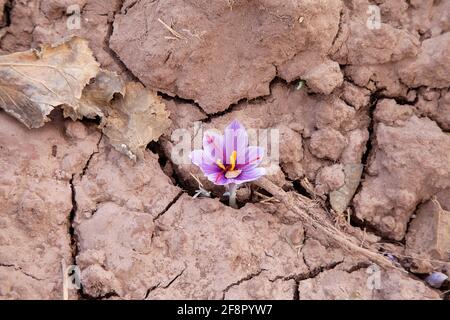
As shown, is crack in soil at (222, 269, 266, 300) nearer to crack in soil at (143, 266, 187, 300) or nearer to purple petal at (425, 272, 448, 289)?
crack in soil at (143, 266, 187, 300)

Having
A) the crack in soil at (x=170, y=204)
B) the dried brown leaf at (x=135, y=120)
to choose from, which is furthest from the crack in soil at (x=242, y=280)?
the dried brown leaf at (x=135, y=120)

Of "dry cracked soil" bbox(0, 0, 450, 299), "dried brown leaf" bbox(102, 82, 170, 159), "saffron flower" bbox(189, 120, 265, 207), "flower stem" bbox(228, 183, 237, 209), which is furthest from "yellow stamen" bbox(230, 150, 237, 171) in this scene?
"dried brown leaf" bbox(102, 82, 170, 159)

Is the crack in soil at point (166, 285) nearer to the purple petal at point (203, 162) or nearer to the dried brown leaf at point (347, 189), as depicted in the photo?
the purple petal at point (203, 162)

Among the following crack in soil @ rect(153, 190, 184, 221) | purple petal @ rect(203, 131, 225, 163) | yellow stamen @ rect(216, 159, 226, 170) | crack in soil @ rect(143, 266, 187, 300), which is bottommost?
crack in soil @ rect(143, 266, 187, 300)

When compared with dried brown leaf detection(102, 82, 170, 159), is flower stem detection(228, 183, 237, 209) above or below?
below

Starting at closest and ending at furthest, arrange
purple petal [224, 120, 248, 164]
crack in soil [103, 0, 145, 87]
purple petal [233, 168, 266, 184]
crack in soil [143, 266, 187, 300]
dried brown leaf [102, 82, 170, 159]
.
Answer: crack in soil [143, 266, 187, 300] < purple petal [233, 168, 266, 184] < purple petal [224, 120, 248, 164] < dried brown leaf [102, 82, 170, 159] < crack in soil [103, 0, 145, 87]

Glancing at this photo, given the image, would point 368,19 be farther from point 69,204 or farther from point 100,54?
point 69,204

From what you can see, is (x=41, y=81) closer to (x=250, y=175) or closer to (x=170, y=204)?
(x=170, y=204)
